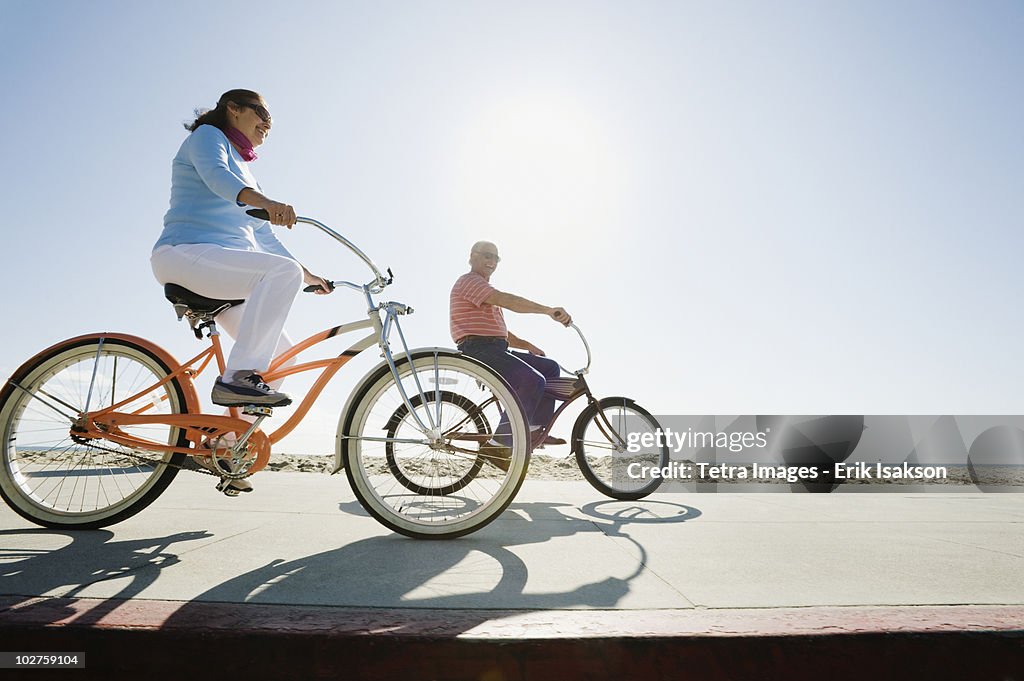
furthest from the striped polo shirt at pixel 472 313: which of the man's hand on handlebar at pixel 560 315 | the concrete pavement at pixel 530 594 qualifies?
the concrete pavement at pixel 530 594

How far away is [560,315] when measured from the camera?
14.5 ft

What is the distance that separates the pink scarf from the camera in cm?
289

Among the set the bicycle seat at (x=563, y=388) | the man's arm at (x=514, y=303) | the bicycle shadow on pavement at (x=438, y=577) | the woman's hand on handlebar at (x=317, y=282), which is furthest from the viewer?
the bicycle seat at (x=563, y=388)

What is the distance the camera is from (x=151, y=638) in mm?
1277

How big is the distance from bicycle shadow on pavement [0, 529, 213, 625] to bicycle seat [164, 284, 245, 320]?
3.22 ft

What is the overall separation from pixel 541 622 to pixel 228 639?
0.66 m

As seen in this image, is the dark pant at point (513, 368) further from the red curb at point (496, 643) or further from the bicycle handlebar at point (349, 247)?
the red curb at point (496, 643)

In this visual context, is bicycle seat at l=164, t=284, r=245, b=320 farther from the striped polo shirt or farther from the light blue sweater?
the striped polo shirt

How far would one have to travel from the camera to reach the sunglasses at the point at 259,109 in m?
2.91

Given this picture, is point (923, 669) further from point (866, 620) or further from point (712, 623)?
point (712, 623)

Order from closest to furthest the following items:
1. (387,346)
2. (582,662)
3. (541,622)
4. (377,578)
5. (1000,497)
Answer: (582,662), (541,622), (377,578), (387,346), (1000,497)

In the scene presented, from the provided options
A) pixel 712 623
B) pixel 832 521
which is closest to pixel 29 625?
pixel 712 623

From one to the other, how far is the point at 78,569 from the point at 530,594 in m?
1.40

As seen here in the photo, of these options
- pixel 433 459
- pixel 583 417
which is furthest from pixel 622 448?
pixel 433 459
